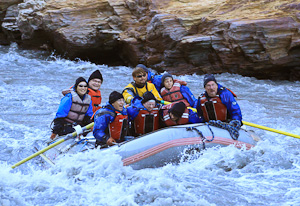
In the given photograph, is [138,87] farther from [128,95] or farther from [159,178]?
[159,178]

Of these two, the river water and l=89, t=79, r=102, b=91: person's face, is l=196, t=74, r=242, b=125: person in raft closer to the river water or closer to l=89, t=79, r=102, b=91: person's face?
the river water

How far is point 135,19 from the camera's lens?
12.8 meters

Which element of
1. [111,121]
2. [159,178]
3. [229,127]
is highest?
[111,121]

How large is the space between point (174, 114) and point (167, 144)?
45 cm

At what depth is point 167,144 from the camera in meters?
4.12

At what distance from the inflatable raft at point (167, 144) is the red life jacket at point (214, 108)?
0.36 meters

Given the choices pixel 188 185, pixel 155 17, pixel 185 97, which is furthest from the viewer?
pixel 155 17

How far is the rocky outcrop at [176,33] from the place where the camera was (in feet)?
32.0

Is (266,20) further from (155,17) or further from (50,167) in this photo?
(50,167)

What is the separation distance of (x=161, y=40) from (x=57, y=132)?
7008mm

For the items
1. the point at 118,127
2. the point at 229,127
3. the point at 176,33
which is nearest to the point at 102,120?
the point at 118,127

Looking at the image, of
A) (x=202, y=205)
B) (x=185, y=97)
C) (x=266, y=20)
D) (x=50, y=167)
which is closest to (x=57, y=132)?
(x=50, y=167)

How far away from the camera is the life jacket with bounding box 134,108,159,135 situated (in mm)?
4461

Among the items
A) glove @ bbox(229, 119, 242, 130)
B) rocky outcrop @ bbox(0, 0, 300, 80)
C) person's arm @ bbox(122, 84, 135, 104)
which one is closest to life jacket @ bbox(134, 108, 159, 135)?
person's arm @ bbox(122, 84, 135, 104)
